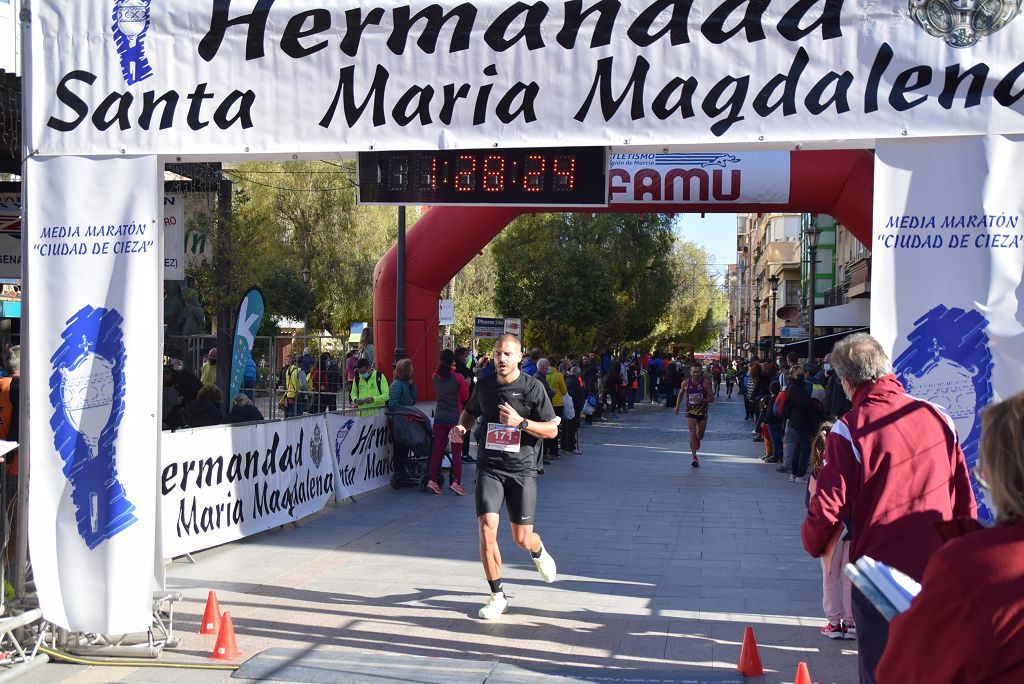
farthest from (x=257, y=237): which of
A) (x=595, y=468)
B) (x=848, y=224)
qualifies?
(x=848, y=224)

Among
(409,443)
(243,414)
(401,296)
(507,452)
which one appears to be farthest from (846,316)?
(507,452)

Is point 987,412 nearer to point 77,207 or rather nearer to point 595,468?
point 77,207

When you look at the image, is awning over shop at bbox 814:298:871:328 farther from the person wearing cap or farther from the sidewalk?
the sidewalk

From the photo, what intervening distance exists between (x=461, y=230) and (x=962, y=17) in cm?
1068

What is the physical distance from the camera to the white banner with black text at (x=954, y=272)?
4.96 metres

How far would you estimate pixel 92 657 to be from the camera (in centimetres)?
581

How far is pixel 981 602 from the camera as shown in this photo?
6.45 feet

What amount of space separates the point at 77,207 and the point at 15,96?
2.52 m

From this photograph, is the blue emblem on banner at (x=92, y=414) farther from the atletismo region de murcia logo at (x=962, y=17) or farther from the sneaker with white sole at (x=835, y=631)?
the atletismo region de murcia logo at (x=962, y=17)

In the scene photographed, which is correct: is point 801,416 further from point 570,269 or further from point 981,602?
point 570,269

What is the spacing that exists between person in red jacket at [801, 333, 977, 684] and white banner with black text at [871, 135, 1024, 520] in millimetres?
1041

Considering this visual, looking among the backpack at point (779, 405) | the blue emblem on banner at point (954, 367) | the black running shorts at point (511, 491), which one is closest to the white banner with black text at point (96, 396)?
the black running shorts at point (511, 491)

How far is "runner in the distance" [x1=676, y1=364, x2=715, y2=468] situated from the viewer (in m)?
16.0

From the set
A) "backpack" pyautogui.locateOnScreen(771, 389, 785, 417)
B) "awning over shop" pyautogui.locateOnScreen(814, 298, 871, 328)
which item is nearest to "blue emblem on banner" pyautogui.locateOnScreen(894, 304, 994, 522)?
"backpack" pyautogui.locateOnScreen(771, 389, 785, 417)
